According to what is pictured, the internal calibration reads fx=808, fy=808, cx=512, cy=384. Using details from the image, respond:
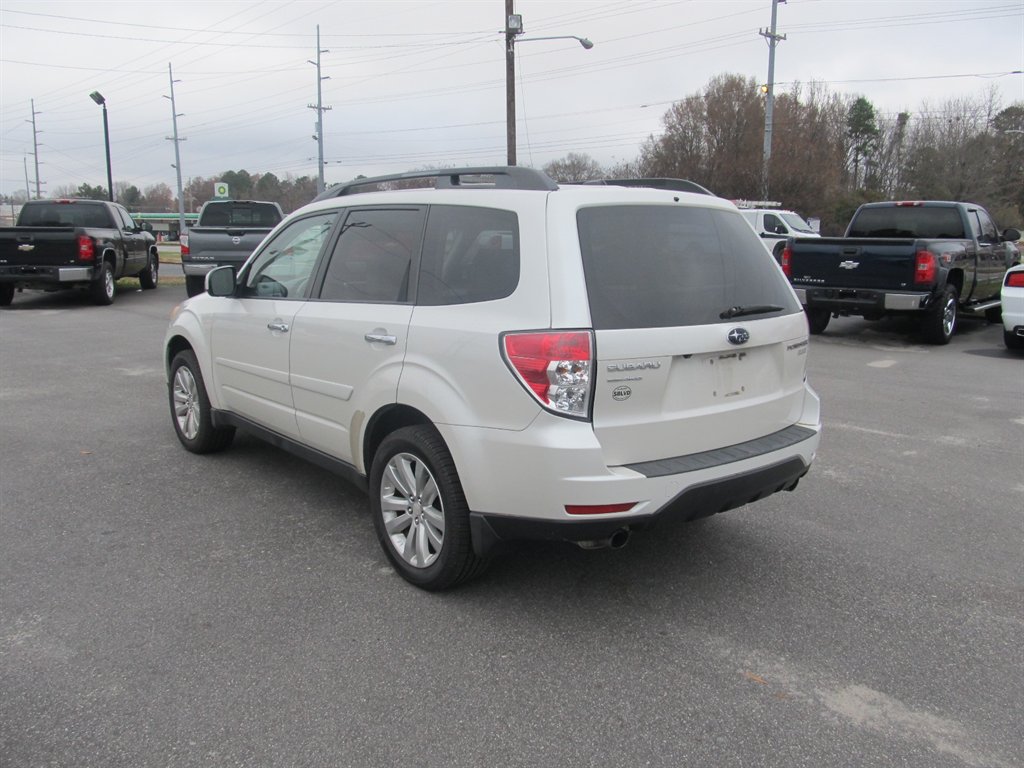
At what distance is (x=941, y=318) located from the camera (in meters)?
11.1

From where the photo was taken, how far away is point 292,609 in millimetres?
3490

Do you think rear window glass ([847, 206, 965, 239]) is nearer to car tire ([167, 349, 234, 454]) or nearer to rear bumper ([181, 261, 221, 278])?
car tire ([167, 349, 234, 454])

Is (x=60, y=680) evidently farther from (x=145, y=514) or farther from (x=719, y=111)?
(x=719, y=111)

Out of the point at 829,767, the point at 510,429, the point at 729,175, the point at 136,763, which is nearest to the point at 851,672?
the point at 829,767

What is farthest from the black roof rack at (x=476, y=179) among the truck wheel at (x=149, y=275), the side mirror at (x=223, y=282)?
the truck wheel at (x=149, y=275)

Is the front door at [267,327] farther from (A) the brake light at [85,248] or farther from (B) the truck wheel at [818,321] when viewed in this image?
(A) the brake light at [85,248]

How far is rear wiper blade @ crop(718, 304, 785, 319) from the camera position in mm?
3465

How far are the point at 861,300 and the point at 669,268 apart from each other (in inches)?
347

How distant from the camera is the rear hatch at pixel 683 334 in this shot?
311cm

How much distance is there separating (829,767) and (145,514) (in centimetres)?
373

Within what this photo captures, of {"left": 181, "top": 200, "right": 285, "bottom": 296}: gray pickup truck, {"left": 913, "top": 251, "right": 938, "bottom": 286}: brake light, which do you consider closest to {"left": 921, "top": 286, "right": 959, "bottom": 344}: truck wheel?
{"left": 913, "top": 251, "right": 938, "bottom": 286}: brake light

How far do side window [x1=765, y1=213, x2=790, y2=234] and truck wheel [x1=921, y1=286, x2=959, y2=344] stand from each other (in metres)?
11.1

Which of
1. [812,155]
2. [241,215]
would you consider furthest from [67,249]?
[812,155]

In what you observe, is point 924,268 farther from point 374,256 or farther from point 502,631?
point 502,631
